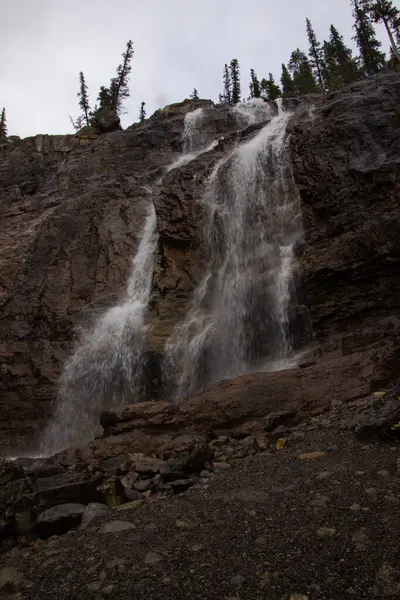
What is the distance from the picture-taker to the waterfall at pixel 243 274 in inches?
614

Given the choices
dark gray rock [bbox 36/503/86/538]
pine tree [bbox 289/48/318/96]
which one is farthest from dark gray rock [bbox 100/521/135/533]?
pine tree [bbox 289/48/318/96]

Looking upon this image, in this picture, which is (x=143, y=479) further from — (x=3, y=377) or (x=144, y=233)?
(x=144, y=233)

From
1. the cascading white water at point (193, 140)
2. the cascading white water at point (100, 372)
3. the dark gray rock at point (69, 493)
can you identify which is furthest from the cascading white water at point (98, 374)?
the cascading white water at point (193, 140)

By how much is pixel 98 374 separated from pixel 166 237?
23.6 ft

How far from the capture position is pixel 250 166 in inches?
839

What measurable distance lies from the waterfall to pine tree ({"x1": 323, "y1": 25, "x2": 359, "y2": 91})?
29690 millimetres

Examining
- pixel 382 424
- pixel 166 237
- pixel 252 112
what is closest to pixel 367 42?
pixel 252 112

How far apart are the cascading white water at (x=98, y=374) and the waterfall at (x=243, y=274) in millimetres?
2133

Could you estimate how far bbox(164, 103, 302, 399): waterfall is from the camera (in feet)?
51.2

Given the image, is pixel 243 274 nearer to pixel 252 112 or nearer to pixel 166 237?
pixel 166 237

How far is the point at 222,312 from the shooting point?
1730cm

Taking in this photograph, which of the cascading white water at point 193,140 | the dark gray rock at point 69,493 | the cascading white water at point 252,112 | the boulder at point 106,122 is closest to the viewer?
the dark gray rock at point 69,493

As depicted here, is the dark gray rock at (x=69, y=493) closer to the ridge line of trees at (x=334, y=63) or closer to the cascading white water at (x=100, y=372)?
the cascading white water at (x=100, y=372)

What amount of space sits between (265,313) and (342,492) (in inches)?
421
